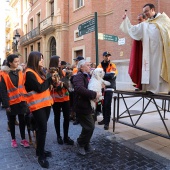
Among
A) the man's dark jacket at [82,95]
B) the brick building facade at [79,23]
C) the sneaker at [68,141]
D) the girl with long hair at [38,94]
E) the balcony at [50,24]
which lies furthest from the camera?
the balcony at [50,24]

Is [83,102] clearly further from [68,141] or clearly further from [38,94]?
[68,141]

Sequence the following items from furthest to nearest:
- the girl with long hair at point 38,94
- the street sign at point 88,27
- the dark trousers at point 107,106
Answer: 1. the street sign at point 88,27
2. the dark trousers at point 107,106
3. the girl with long hair at point 38,94

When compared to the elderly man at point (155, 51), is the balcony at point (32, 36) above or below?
above

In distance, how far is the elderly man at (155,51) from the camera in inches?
142

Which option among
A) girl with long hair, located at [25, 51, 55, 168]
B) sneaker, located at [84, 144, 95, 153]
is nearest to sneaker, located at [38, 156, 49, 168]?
girl with long hair, located at [25, 51, 55, 168]

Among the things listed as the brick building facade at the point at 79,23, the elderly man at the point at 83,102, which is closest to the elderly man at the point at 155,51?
the elderly man at the point at 83,102

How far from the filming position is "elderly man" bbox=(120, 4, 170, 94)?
3.61m

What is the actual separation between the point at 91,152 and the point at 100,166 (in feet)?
1.89

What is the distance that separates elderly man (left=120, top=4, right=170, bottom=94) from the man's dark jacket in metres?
1.09

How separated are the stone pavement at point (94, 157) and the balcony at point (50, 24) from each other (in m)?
14.6

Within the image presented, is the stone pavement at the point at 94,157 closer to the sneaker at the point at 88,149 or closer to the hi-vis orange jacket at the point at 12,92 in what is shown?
the sneaker at the point at 88,149

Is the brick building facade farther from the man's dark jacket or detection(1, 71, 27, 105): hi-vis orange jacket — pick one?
Answer: the man's dark jacket

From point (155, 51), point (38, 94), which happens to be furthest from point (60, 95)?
point (155, 51)

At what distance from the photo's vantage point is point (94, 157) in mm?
3598
